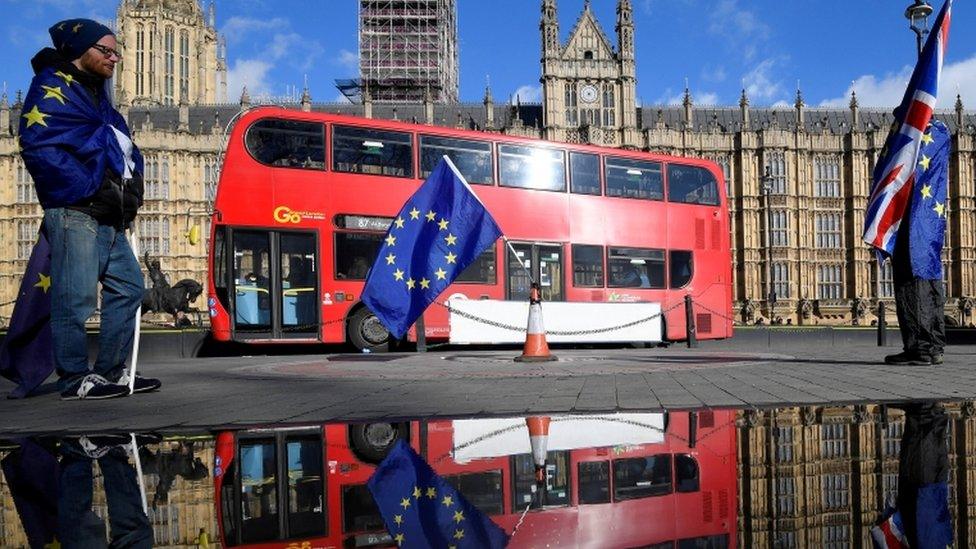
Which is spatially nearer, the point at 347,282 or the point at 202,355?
the point at 347,282

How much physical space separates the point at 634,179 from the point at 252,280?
6.99 metres

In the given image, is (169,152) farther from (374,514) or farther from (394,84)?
(374,514)

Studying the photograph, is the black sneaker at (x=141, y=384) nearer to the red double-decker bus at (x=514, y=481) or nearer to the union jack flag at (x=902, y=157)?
the red double-decker bus at (x=514, y=481)

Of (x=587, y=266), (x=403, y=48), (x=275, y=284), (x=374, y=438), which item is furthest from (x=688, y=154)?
(x=374, y=438)

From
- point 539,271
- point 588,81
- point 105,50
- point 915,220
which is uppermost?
point 588,81

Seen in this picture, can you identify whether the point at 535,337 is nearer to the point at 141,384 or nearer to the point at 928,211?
the point at 928,211

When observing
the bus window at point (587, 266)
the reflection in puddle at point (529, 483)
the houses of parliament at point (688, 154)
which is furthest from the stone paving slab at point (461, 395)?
the houses of parliament at point (688, 154)

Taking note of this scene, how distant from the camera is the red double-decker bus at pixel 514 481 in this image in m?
1.76

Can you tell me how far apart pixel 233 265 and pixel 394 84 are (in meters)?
37.8

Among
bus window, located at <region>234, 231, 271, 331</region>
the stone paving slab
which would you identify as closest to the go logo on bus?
bus window, located at <region>234, 231, 271, 331</region>

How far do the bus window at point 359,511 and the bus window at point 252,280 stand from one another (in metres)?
10.3

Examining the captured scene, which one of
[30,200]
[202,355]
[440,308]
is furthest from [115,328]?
[30,200]

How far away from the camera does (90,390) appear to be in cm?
479

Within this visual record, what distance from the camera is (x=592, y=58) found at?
1631 inches
